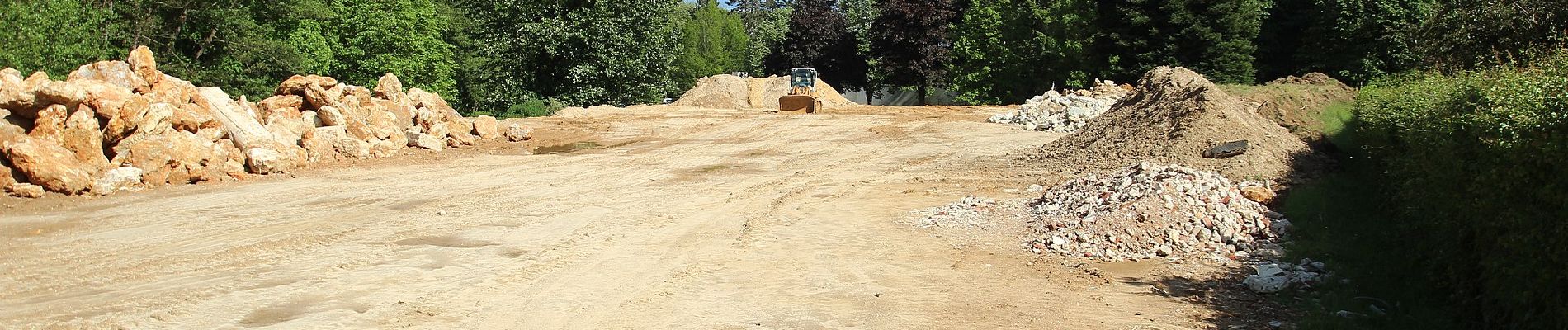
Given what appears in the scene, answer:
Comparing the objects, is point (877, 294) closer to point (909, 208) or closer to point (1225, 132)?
point (909, 208)

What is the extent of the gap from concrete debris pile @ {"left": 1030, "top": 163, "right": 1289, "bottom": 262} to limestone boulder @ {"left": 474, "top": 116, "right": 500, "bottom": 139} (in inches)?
555

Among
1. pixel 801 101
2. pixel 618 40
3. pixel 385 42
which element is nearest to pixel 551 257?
pixel 801 101

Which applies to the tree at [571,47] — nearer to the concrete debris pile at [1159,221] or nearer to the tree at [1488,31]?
the tree at [1488,31]

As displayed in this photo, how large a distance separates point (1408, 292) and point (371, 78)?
36.0 metres

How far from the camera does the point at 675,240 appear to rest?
12.0m

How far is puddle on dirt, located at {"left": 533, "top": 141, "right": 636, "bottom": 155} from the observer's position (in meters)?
22.8

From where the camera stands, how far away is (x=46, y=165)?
47.2ft

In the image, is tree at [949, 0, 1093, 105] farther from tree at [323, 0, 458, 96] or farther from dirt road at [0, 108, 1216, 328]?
dirt road at [0, 108, 1216, 328]

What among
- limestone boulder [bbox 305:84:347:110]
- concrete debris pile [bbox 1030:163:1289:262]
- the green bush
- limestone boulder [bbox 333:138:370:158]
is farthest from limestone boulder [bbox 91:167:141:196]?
the green bush

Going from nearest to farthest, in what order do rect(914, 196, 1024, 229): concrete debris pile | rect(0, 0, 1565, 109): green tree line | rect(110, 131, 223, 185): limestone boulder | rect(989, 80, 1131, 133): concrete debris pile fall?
rect(914, 196, 1024, 229): concrete debris pile, rect(110, 131, 223, 185): limestone boulder, rect(0, 0, 1565, 109): green tree line, rect(989, 80, 1131, 133): concrete debris pile

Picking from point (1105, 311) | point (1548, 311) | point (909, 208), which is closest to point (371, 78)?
point (909, 208)

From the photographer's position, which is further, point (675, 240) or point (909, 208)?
point (909, 208)

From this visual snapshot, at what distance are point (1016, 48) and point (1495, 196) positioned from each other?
43.6 meters

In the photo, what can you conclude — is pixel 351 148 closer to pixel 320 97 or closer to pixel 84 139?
pixel 320 97
